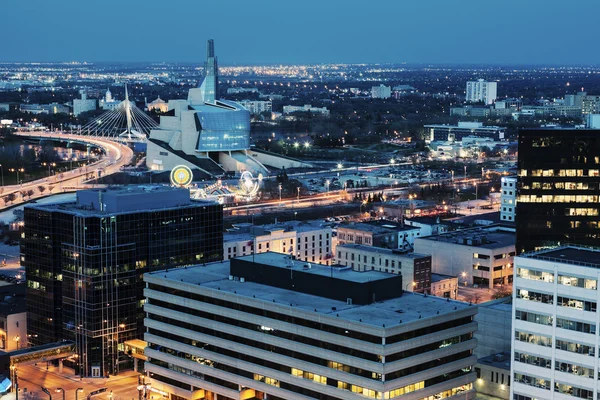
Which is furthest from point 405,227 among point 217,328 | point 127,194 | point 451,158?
point 451,158

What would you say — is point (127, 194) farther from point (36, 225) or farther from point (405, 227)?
point (405, 227)

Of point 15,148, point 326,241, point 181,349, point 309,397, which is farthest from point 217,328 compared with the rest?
point 15,148

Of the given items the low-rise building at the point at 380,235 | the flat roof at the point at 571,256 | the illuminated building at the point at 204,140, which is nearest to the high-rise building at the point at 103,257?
the flat roof at the point at 571,256

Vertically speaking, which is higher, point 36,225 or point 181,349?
point 36,225

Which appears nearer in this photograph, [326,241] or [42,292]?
[42,292]

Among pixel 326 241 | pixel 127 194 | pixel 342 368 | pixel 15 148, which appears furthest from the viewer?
pixel 15 148

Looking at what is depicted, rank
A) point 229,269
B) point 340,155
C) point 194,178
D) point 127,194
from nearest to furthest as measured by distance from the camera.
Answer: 1. point 229,269
2. point 127,194
3. point 194,178
4. point 340,155

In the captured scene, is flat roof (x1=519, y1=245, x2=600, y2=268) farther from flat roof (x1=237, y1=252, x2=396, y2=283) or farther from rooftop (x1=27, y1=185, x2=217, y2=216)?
rooftop (x1=27, y1=185, x2=217, y2=216)
